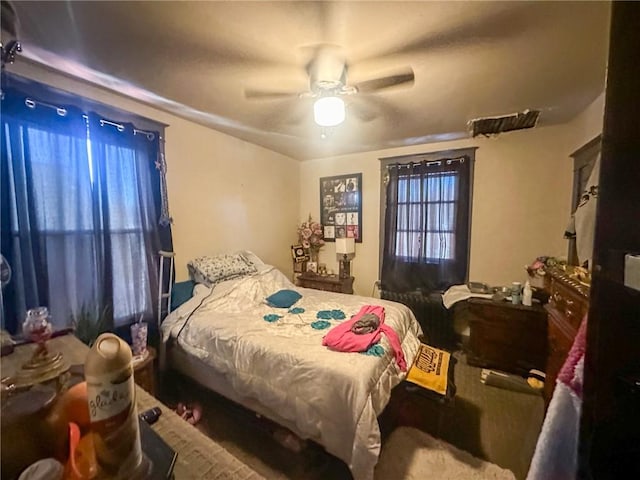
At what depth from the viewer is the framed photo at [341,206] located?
3.62 metres

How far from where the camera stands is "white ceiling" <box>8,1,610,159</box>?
116 cm

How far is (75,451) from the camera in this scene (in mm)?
427

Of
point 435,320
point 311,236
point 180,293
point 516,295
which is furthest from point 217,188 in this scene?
point 516,295

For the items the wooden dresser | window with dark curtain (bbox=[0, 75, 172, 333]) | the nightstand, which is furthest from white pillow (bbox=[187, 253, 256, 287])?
the wooden dresser

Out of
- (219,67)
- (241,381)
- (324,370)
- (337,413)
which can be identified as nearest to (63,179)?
(219,67)

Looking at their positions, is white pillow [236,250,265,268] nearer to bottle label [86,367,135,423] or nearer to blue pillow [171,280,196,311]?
blue pillow [171,280,196,311]

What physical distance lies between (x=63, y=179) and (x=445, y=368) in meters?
2.75

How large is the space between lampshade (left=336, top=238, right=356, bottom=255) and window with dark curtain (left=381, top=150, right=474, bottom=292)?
46cm

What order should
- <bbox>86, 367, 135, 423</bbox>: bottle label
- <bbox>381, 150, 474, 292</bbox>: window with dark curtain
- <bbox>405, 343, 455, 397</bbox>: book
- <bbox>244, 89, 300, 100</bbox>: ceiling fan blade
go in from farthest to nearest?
<bbox>381, 150, 474, 292</bbox>: window with dark curtain → <bbox>244, 89, 300, 100</bbox>: ceiling fan blade → <bbox>405, 343, 455, 397</bbox>: book → <bbox>86, 367, 135, 423</bbox>: bottle label

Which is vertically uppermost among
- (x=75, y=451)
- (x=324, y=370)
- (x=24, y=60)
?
(x=24, y=60)

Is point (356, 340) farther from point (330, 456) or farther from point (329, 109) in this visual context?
point (329, 109)

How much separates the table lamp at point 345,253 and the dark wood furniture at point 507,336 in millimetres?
1524

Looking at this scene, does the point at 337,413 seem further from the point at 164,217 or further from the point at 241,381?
the point at 164,217

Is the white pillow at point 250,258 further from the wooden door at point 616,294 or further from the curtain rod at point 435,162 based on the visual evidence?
the wooden door at point 616,294
